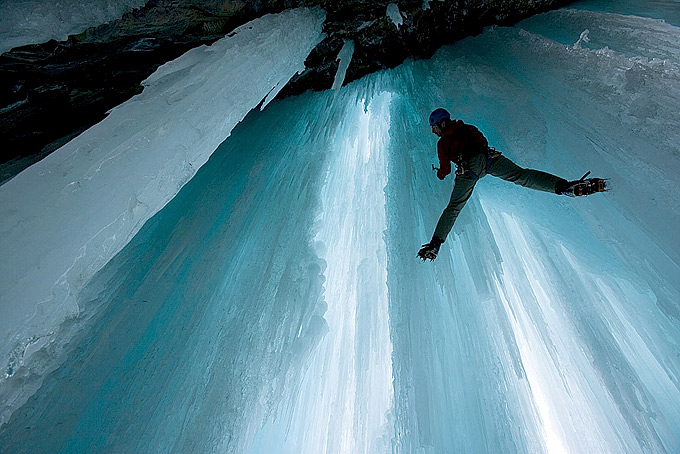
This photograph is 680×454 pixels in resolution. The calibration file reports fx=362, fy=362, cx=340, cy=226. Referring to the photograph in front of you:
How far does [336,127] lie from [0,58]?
2.34 metres

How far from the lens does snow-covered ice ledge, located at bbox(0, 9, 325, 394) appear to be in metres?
1.21

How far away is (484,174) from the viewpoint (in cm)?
210

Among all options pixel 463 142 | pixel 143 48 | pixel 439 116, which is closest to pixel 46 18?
pixel 143 48

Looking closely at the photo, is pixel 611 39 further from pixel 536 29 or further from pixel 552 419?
pixel 552 419

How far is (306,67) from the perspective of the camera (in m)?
3.33

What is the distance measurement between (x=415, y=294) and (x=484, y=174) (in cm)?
86

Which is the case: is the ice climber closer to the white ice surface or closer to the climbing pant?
the climbing pant

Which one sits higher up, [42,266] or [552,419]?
[42,266]

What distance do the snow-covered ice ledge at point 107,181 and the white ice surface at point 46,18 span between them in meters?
0.37

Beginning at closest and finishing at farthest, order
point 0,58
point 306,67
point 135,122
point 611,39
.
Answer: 1. point 135,122
2. point 0,58
3. point 611,39
4. point 306,67

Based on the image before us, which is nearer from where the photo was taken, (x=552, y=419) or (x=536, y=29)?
(x=552, y=419)

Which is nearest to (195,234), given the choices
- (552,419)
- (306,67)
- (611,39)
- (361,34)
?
(306,67)

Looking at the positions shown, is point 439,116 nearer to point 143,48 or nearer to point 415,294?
point 415,294

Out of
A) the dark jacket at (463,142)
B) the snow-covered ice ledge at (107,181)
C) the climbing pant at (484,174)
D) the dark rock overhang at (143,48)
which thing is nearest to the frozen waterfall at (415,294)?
the snow-covered ice ledge at (107,181)
